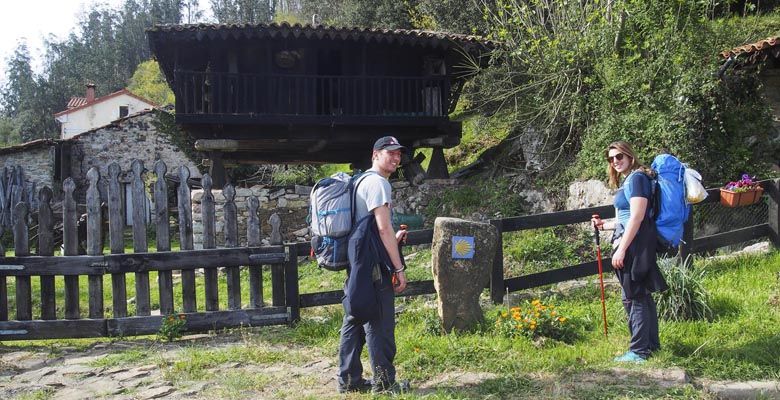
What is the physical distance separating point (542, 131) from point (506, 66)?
1.45 m

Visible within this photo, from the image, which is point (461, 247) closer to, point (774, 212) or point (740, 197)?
point (740, 197)

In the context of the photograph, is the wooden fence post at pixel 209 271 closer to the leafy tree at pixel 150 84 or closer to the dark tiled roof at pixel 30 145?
the dark tiled roof at pixel 30 145

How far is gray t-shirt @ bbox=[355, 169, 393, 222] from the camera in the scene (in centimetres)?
341

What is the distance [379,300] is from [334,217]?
56 cm

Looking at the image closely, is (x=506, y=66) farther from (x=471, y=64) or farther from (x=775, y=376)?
(x=775, y=376)

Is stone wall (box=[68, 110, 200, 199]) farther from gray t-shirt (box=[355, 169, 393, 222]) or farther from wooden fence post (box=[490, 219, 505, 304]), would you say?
gray t-shirt (box=[355, 169, 393, 222])

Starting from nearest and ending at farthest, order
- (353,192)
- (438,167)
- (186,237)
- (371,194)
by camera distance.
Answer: (371,194) → (353,192) → (186,237) → (438,167)

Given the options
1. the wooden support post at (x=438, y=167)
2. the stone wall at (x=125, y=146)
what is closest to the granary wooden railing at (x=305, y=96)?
the wooden support post at (x=438, y=167)

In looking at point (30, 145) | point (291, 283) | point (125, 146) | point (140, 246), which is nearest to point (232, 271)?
point (291, 283)

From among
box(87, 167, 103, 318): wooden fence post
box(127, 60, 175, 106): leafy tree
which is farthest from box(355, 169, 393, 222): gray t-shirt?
box(127, 60, 175, 106): leafy tree

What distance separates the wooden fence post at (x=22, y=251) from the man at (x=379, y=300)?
3.14 meters

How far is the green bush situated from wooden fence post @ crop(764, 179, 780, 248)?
2565 millimetres

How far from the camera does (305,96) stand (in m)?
11.3

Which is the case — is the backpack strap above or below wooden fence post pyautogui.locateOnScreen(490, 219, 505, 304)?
above
